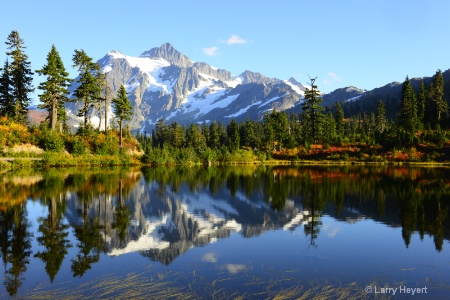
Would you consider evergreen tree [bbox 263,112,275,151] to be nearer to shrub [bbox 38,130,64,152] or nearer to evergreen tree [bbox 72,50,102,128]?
evergreen tree [bbox 72,50,102,128]

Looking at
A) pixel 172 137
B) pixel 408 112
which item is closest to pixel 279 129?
pixel 408 112

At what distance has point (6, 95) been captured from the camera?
2667 inches

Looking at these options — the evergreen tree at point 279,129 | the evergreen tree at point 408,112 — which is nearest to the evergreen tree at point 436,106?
the evergreen tree at point 408,112

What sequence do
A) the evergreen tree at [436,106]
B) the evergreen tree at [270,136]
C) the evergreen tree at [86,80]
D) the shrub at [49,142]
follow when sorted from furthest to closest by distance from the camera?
1. the evergreen tree at [270,136]
2. the evergreen tree at [436,106]
3. the evergreen tree at [86,80]
4. the shrub at [49,142]

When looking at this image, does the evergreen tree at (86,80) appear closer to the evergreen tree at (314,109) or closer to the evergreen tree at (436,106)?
the evergreen tree at (314,109)

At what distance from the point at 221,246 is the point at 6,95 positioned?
67825 millimetres

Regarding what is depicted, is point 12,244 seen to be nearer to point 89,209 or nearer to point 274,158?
point 89,209

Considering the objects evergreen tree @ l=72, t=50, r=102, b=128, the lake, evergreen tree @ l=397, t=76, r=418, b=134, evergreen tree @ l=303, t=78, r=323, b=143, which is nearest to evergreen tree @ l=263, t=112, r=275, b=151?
evergreen tree @ l=303, t=78, r=323, b=143

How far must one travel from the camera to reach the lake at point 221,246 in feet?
35.6

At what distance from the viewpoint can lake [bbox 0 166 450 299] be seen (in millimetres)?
10859

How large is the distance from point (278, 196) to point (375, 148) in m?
68.8

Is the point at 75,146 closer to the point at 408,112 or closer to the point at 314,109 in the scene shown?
the point at 314,109

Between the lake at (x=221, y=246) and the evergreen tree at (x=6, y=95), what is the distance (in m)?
46.0

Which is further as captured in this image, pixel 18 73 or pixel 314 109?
pixel 314 109
